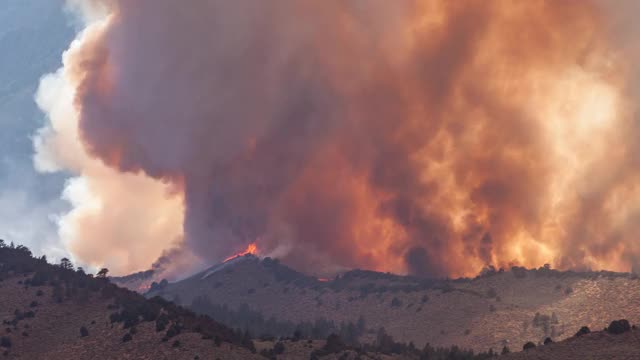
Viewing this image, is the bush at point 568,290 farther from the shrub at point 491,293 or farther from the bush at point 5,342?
the bush at point 5,342

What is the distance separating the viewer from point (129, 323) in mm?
133375

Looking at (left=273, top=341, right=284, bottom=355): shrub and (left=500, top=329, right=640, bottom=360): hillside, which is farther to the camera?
(left=273, top=341, right=284, bottom=355): shrub

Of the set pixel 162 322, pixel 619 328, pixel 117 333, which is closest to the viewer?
pixel 619 328

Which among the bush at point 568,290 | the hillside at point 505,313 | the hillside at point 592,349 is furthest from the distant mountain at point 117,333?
the bush at point 568,290

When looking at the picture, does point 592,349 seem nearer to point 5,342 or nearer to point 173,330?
point 173,330

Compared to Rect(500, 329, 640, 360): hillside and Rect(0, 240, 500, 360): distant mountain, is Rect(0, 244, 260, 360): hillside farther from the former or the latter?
Rect(500, 329, 640, 360): hillside

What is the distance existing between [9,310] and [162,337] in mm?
36853

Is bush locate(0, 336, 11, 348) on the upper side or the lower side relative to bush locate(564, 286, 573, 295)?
lower

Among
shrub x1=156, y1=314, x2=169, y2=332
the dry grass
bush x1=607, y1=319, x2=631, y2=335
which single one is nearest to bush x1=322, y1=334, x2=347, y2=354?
the dry grass

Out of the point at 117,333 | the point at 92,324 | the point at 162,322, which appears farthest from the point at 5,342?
the point at 162,322

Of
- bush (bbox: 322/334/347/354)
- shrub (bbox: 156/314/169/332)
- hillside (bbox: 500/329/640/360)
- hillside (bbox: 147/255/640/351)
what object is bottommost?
hillside (bbox: 500/329/640/360)

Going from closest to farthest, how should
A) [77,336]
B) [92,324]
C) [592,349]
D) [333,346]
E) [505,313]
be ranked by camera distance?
1. [592,349]
2. [333,346]
3. [77,336]
4. [92,324]
5. [505,313]

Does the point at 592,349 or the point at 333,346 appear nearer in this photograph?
the point at 592,349

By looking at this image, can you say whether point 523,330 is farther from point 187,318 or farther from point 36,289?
point 36,289
